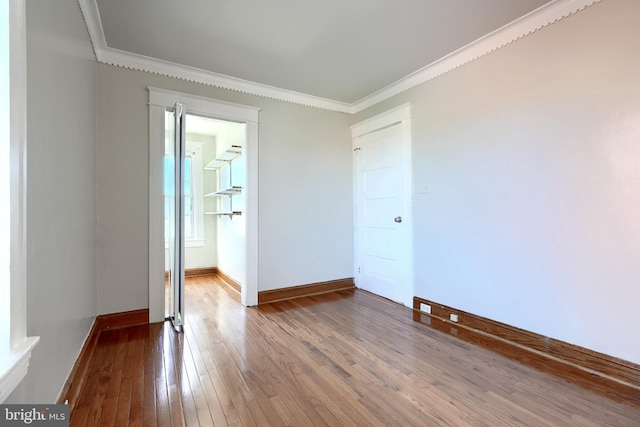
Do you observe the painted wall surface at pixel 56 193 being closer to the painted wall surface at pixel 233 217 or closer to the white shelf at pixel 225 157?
the painted wall surface at pixel 233 217

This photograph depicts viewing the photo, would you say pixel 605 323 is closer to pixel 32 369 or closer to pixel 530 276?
pixel 530 276

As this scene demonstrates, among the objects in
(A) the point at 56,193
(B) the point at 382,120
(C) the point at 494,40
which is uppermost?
(C) the point at 494,40

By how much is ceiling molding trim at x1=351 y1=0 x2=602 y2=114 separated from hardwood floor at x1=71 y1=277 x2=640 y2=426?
256cm

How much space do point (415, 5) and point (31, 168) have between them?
2.49 meters

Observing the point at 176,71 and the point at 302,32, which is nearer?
the point at 302,32

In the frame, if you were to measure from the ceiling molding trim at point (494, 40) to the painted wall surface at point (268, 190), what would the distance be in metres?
1.16

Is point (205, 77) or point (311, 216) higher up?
point (205, 77)

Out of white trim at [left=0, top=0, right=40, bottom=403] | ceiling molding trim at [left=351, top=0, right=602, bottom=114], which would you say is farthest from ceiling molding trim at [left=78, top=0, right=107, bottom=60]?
ceiling molding trim at [left=351, top=0, right=602, bottom=114]

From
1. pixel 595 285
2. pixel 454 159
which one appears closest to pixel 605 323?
pixel 595 285

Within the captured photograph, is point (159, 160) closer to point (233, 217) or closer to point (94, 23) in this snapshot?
point (94, 23)

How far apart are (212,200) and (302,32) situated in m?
3.66

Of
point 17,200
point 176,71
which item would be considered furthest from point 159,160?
point 17,200

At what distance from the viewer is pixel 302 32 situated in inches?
95.2

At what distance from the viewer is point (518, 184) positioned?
2340mm
